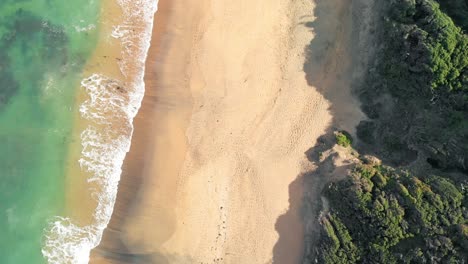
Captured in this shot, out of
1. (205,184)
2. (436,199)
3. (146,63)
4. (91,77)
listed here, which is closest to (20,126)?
(91,77)

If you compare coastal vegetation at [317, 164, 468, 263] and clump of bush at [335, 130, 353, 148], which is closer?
coastal vegetation at [317, 164, 468, 263]

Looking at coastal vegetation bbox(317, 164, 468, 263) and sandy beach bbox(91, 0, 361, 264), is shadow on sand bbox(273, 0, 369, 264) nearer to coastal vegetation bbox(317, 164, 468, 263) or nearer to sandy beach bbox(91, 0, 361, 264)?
sandy beach bbox(91, 0, 361, 264)

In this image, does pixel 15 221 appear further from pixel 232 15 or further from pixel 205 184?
pixel 232 15

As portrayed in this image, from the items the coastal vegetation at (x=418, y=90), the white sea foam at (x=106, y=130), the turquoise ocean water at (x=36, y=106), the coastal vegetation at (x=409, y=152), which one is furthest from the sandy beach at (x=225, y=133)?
the turquoise ocean water at (x=36, y=106)

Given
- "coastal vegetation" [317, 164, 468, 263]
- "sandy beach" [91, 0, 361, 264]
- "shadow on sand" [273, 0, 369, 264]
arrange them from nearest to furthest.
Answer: "coastal vegetation" [317, 164, 468, 263] < "shadow on sand" [273, 0, 369, 264] < "sandy beach" [91, 0, 361, 264]

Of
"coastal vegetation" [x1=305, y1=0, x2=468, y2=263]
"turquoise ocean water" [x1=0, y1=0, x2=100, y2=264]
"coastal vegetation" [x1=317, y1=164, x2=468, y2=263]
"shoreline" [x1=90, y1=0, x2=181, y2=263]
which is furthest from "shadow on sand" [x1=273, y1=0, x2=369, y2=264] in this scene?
"turquoise ocean water" [x1=0, y1=0, x2=100, y2=264]
